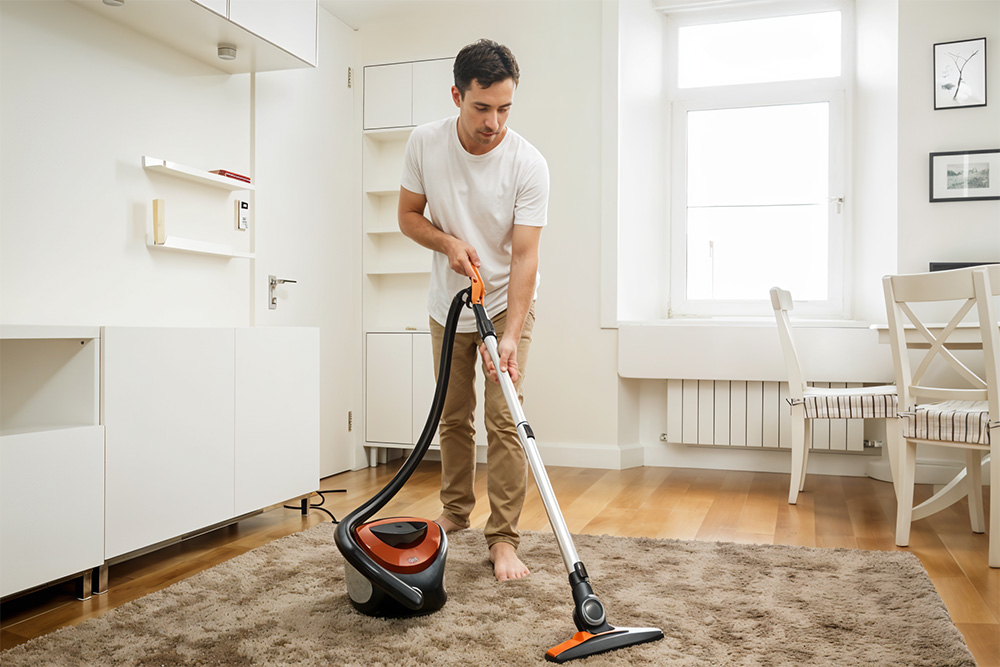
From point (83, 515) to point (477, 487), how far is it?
1.76m

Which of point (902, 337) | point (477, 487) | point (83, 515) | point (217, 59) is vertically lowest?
point (477, 487)

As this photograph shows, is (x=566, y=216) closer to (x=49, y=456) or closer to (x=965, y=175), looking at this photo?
(x=965, y=175)

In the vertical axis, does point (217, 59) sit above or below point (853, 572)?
above

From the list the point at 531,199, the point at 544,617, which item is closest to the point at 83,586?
the point at 544,617

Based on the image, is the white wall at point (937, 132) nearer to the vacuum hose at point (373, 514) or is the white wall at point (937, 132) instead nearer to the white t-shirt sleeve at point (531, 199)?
the white t-shirt sleeve at point (531, 199)

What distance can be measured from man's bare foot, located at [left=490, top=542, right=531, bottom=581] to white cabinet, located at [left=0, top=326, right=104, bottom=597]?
1.06 m

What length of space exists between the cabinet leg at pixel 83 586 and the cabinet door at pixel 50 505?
3 centimetres

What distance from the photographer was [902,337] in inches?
99.4

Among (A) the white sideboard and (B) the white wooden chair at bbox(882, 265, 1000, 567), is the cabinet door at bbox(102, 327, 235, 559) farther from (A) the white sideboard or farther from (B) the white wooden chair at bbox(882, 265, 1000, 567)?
(B) the white wooden chair at bbox(882, 265, 1000, 567)

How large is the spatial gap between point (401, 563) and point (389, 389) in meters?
2.33

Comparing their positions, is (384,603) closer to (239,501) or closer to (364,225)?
(239,501)

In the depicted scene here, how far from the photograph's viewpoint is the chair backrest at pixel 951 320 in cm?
226

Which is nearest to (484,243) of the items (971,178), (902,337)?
(902,337)

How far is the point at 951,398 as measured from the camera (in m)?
2.39
